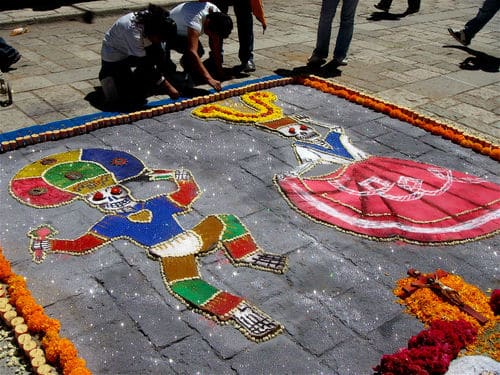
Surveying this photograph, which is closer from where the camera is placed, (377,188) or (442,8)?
(377,188)

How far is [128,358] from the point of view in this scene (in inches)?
120

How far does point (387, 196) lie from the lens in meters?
4.68

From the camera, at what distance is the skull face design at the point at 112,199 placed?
4.41 meters

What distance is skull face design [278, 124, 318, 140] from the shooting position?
584cm

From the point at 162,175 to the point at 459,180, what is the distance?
269cm

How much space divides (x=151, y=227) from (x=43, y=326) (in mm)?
1206

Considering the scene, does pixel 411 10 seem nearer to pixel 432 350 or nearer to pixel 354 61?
pixel 354 61

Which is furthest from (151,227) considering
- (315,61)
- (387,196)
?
(315,61)

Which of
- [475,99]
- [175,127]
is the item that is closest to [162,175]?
[175,127]

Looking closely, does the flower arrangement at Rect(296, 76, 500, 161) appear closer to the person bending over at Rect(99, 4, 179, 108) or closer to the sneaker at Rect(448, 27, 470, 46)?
the person bending over at Rect(99, 4, 179, 108)

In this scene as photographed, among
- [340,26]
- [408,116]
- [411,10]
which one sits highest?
[340,26]

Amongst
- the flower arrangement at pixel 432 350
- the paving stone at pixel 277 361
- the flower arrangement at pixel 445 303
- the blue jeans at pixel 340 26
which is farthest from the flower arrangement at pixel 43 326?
the blue jeans at pixel 340 26

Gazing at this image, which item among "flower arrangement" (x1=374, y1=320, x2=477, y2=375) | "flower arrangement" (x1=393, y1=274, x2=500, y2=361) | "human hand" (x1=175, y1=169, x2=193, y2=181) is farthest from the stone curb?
"flower arrangement" (x1=374, y1=320, x2=477, y2=375)

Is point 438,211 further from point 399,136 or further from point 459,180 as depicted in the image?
point 399,136
